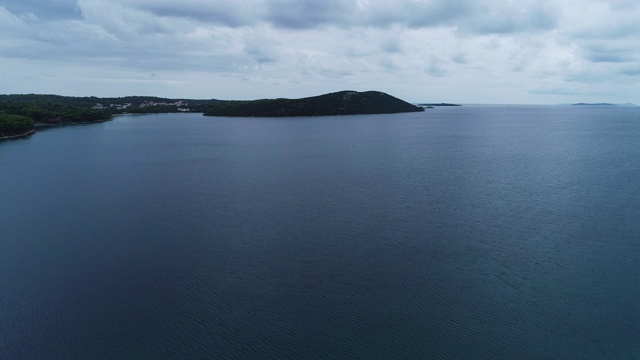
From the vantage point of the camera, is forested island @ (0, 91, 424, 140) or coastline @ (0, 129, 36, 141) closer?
coastline @ (0, 129, 36, 141)

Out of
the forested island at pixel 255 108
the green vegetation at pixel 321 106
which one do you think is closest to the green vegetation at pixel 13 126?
the forested island at pixel 255 108

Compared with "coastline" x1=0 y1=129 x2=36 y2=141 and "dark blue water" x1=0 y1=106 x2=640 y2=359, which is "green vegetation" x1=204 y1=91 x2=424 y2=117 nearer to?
"coastline" x1=0 y1=129 x2=36 y2=141

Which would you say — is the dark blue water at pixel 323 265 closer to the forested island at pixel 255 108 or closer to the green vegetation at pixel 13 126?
the green vegetation at pixel 13 126

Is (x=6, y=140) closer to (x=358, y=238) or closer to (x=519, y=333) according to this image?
(x=358, y=238)

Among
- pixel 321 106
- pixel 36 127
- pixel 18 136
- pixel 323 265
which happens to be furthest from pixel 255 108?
pixel 323 265

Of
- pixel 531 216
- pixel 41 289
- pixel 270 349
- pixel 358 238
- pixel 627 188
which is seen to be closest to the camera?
pixel 270 349

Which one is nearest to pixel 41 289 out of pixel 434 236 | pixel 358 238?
pixel 358 238

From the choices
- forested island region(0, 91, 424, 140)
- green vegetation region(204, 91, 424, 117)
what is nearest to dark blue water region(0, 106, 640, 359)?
forested island region(0, 91, 424, 140)
